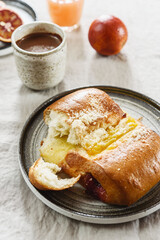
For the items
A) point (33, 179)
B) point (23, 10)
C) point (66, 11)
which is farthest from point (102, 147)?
point (23, 10)

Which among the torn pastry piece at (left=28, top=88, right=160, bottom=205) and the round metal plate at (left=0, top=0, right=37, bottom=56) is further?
the round metal plate at (left=0, top=0, right=37, bottom=56)

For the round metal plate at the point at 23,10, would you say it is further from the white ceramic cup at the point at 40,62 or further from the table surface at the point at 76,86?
the white ceramic cup at the point at 40,62

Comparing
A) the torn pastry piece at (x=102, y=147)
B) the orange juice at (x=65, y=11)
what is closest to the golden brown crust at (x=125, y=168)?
the torn pastry piece at (x=102, y=147)

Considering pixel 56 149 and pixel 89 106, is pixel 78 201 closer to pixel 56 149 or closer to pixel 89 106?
pixel 56 149

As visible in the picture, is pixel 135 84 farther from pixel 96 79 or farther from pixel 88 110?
pixel 88 110

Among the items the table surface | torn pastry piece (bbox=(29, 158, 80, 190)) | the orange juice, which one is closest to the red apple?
the table surface

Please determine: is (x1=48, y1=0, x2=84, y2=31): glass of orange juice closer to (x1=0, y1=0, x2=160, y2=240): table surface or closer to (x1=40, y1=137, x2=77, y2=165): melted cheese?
(x1=0, y1=0, x2=160, y2=240): table surface
